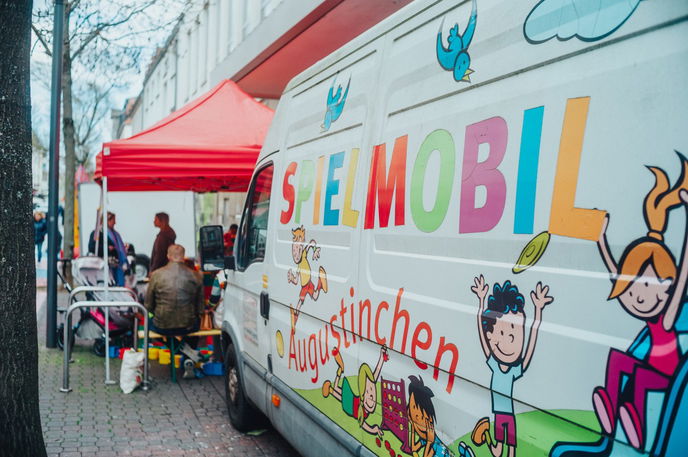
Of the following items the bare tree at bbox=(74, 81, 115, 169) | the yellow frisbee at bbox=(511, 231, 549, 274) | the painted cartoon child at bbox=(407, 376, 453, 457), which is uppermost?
the bare tree at bbox=(74, 81, 115, 169)

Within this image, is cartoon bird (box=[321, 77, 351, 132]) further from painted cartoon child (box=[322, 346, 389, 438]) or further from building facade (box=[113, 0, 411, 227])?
building facade (box=[113, 0, 411, 227])

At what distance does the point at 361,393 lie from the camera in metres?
Answer: 3.41

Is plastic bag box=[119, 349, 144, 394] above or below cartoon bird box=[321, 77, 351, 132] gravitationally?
below

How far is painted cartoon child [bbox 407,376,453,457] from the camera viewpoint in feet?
9.12

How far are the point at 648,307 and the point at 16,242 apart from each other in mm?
3191

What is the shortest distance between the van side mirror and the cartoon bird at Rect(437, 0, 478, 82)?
3.40m

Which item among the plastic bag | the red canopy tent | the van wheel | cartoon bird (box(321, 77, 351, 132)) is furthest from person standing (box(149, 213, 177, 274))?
cartoon bird (box(321, 77, 351, 132))

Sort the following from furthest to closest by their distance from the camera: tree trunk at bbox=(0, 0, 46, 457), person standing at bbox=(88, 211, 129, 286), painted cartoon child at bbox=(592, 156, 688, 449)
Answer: person standing at bbox=(88, 211, 129, 286), tree trunk at bbox=(0, 0, 46, 457), painted cartoon child at bbox=(592, 156, 688, 449)

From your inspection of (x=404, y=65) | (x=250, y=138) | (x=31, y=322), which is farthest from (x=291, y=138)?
(x=250, y=138)

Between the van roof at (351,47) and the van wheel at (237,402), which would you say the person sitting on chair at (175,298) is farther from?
the van roof at (351,47)

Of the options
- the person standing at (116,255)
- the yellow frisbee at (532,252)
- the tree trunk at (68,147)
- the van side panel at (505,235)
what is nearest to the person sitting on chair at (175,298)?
the person standing at (116,255)

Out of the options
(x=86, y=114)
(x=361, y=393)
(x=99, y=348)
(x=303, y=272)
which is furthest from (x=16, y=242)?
(x=86, y=114)

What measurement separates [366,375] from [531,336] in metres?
1.29

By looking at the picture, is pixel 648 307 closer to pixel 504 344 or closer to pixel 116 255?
pixel 504 344
